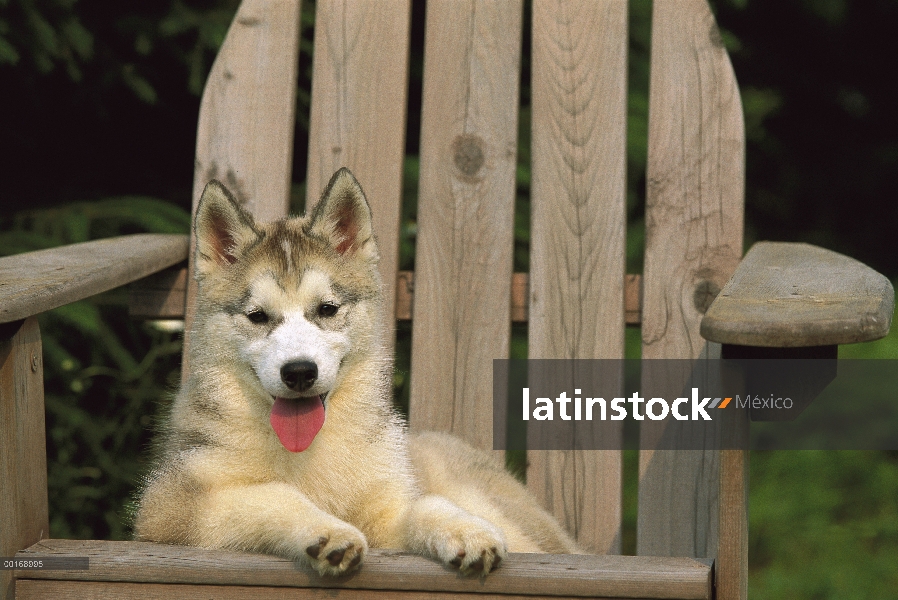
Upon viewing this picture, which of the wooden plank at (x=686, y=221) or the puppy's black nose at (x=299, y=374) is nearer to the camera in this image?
the puppy's black nose at (x=299, y=374)

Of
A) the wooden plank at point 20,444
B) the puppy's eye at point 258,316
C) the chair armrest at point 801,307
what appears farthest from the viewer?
the puppy's eye at point 258,316

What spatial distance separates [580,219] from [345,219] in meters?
0.92

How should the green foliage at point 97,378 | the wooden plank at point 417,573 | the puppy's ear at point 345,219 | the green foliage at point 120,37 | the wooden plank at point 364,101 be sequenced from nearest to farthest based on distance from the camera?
the wooden plank at point 417,573 → the puppy's ear at point 345,219 → the wooden plank at point 364,101 → the green foliage at point 120,37 → the green foliage at point 97,378

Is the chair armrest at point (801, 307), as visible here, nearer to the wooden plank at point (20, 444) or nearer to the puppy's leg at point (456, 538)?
the puppy's leg at point (456, 538)

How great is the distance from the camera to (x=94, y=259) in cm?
288

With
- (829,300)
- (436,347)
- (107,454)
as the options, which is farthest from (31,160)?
(829,300)

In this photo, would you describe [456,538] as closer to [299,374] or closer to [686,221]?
[299,374]

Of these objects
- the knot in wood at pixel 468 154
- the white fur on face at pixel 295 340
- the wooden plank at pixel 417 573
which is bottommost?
the wooden plank at pixel 417 573

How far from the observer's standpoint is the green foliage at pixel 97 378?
4.11 m

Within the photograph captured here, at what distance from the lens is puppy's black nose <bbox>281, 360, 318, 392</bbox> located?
239 centimetres

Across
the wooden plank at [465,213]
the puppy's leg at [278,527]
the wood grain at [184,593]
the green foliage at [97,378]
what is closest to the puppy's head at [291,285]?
the puppy's leg at [278,527]

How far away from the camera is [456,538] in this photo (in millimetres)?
2131

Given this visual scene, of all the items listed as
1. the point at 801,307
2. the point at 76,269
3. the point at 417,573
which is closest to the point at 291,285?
the point at 76,269

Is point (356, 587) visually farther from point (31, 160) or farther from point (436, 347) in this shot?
point (31, 160)
